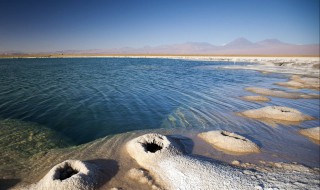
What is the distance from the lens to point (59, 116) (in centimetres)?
1816

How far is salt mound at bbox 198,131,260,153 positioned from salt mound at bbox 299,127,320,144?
5.38m

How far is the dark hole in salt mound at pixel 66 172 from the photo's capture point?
9.52 metres

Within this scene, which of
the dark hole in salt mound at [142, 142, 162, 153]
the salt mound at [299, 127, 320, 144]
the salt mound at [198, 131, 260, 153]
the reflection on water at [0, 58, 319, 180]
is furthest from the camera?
the salt mound at [299, 127, 320, 144]

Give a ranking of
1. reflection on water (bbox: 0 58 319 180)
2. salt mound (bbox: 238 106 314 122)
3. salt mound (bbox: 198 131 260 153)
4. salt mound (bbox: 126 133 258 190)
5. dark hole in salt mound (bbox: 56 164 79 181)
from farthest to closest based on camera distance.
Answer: salt mound (bbox: 238 106 314 122)
reflection on water (bbox: 0 58 319 180)
salt mound (bbox: 198 131 260 153)
dark hole in salt mound (bbox: 56 164 79 181)
salt mound (bbox: 126 133 258 190)

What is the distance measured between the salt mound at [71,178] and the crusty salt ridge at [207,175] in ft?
8.35

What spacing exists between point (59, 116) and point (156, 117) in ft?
27.4

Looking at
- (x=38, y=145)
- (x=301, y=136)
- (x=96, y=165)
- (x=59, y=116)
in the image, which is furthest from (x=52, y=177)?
(x=301, y=136)

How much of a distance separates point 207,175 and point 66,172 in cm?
645

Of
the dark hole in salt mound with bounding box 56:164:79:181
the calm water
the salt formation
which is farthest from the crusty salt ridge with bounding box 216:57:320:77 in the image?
the dark hole in salt mound with bounding box 56:164:79:181

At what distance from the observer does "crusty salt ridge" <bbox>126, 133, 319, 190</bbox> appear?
28.3 feet

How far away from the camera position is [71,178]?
8.85 metres

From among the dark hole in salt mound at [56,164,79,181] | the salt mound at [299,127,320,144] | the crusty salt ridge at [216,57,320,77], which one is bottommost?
the salt mound at [299,127,320,144]

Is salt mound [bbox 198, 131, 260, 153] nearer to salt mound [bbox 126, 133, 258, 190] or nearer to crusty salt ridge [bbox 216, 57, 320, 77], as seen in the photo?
salt mound [bbox 126, 133, 258, 190]

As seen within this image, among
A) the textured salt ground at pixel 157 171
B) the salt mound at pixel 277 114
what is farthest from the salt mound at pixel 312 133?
the textured salt ground at pixel 157 171
